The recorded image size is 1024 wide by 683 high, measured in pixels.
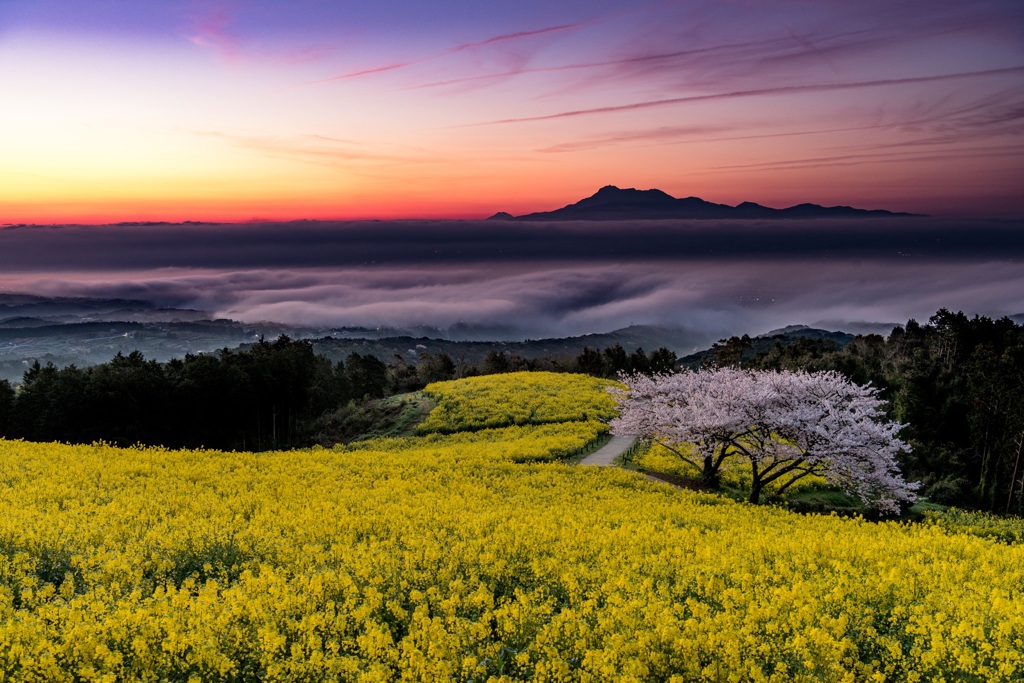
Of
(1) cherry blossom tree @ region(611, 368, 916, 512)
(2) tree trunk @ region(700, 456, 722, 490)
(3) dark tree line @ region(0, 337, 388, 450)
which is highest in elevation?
(1) cherry blossom tree @ region(611, 368, 916, 512)

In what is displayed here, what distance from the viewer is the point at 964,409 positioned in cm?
6444

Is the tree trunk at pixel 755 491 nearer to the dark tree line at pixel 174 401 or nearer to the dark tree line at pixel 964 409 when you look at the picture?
the dark tree line at pixel 964 409

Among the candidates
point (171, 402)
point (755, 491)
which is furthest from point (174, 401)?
point (755, 491)

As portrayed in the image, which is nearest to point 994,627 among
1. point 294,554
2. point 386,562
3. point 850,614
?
point 850,614

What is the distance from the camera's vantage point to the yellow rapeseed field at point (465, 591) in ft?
32.3

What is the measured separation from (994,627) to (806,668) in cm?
374

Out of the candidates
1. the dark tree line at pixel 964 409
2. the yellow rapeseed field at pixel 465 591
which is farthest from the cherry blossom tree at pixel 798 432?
the dark tree line at pixel 964 409

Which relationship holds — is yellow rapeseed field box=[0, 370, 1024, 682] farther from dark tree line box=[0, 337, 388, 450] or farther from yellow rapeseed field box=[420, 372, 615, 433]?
dark tree line box=[0, 337, 388, 450]

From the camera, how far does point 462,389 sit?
63.8 metres

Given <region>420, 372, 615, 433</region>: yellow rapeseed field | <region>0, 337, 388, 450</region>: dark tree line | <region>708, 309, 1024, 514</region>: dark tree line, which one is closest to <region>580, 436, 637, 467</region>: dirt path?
<region>420, 372, 615, 433</region>: yellow rapeseed field

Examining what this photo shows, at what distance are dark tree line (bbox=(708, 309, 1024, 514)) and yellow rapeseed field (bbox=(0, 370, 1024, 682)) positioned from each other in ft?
101

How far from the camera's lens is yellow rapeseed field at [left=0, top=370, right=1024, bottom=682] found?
9.86m

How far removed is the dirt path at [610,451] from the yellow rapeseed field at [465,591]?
50.7 feet

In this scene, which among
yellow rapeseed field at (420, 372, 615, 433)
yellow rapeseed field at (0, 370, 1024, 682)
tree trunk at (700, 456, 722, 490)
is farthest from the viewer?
yellow rapeseed field at (420, 372, 615, 433)
